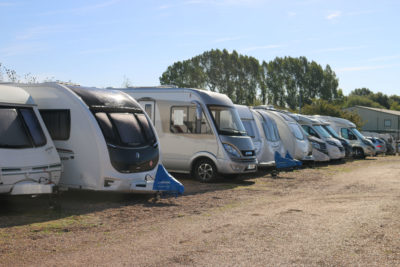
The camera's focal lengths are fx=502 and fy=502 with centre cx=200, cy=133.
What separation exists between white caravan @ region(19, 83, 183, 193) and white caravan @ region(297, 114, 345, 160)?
14.2 meters

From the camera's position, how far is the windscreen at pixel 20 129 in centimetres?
921

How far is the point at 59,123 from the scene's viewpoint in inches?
421

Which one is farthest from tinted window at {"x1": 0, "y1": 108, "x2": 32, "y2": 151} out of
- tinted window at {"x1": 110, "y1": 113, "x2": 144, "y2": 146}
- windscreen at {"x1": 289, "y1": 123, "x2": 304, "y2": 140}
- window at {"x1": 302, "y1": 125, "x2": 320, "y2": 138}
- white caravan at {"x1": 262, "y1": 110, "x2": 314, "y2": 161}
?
window at {"x1": 302, "y1": 125, "x2": 320, "y2": 138}

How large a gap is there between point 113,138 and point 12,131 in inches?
79.6

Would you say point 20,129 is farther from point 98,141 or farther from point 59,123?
point 98,141

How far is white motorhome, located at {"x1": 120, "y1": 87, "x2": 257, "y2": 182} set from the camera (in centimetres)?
1442

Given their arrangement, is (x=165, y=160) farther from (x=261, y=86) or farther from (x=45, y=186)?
(x=261, y=86)

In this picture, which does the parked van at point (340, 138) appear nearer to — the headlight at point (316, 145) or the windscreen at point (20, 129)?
the headlight at point (316, 145)

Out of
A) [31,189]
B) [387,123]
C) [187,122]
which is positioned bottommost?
[31,189]

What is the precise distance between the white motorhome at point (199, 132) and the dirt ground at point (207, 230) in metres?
1.97

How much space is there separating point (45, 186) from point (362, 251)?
5.49 metres

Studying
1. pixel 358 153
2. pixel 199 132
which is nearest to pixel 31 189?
pixel 199 132

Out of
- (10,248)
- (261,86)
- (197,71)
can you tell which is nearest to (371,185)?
(10,248)

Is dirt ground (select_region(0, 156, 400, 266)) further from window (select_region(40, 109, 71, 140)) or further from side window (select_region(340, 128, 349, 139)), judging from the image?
side window (select_region(340, 128, 349, 139))
